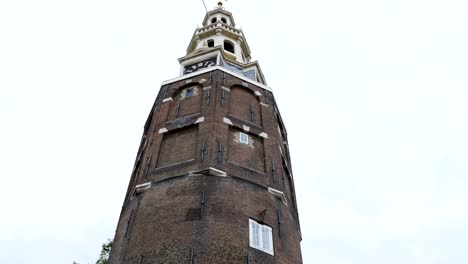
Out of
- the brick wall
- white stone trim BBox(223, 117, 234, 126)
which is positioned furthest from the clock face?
the brick wall

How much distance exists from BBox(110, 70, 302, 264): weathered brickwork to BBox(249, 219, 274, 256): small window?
0.70ft

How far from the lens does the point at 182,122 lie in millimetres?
20188

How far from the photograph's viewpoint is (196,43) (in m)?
32.2

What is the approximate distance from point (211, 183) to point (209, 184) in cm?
9

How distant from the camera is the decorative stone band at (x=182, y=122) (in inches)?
778

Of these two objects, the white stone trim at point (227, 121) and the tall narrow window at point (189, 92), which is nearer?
the white stone trim at point (227, 121)

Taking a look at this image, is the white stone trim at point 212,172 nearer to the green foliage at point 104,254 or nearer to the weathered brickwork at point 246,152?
the weathered brickwork at point 246,152

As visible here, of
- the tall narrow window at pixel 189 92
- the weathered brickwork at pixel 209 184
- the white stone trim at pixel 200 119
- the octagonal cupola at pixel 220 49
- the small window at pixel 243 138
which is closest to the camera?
the weathered brickwork at pixel 209 184

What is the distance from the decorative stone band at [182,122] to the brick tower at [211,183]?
6 centimetres

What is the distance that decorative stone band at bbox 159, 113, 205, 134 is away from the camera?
19.8 metres

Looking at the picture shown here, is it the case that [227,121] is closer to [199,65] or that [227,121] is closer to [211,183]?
[211,183]

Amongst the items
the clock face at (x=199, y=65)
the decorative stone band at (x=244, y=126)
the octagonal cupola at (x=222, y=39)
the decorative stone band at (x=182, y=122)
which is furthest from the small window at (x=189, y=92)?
the octagonal cupola at (x=222, y=39)

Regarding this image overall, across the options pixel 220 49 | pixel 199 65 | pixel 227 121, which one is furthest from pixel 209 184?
pixel 220 49

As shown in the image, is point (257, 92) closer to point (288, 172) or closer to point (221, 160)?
point (288, 172)
